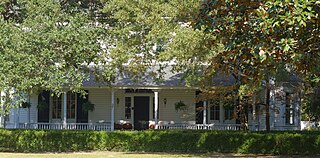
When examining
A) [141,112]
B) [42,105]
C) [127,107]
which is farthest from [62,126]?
[141,112]

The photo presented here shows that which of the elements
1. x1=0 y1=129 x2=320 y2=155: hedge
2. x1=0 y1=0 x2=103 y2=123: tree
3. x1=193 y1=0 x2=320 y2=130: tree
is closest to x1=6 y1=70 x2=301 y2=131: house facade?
x1=0 y1=129 x2=320 y2=155: hedge

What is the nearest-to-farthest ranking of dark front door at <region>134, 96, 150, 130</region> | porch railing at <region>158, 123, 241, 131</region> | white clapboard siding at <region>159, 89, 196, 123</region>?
porch railing at <region>158, 123, 241, 131</region> → white clapboard siding at <region>159, 89, 196, 123</region> → dark front door at <region>134, 96, 150, 130</region>

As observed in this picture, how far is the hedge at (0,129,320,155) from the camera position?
2072 centimetres

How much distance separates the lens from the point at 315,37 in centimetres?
1088

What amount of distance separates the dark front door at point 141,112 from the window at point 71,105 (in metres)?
3.39

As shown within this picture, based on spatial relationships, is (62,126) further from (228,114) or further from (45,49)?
(45,49)

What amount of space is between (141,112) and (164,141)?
8.31m

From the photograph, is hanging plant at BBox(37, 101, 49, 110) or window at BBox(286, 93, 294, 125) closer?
window at BBox(286, 93, 294, 125)

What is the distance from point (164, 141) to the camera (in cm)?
2188

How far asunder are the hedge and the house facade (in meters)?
5.17

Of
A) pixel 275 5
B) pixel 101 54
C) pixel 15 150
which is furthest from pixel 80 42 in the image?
pixel 275 5

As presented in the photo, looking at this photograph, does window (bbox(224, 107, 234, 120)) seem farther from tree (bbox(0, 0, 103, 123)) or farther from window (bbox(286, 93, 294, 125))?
tree (bbox(0, 0, 103, 123))

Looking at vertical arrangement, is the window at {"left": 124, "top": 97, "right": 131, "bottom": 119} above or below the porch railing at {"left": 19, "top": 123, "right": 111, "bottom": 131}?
above

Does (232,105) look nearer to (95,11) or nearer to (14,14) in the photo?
(95,11)
